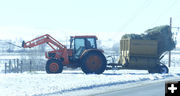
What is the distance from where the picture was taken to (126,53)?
25500 millimetres

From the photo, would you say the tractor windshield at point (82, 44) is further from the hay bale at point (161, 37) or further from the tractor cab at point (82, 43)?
the hay bale at point (161, 37)

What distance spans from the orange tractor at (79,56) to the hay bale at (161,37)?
423 cm

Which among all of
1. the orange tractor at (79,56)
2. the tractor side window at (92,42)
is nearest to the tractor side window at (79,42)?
the orange tractor at (79,56)

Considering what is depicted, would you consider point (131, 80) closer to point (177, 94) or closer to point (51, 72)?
point (51, 72)

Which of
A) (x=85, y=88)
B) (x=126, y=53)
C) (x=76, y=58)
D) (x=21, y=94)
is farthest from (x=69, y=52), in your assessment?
(x=21, y=94)

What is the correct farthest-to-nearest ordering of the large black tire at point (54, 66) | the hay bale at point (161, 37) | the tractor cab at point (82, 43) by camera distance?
the hay bale at point (161, 37)
the tractor cab at point (82, 43)
the large black tire at point (54, 66)

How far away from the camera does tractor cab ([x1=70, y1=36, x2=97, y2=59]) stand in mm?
23031

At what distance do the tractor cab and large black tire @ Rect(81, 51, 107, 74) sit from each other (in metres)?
1.08

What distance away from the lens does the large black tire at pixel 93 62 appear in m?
22.0

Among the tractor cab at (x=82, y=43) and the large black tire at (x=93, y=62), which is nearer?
the large black tire at (x=93, y=62)

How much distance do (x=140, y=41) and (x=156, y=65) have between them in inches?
81.8

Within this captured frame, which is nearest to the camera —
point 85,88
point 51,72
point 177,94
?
point 177,94

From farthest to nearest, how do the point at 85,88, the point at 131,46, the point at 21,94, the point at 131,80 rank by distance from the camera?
the point at 131,46, the point at 131,80, the point at 85,88, the point at 21,94

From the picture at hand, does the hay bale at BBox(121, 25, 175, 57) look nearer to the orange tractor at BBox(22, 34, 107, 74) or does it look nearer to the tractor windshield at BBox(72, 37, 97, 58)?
the tractor windshield at BBox(72, 37, 97, 58)
